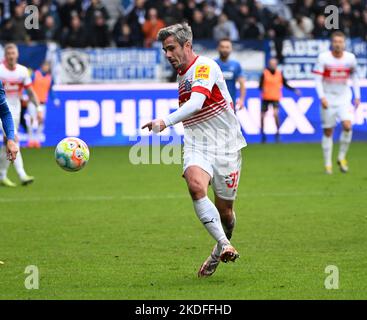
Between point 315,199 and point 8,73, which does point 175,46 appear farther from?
point 8,73

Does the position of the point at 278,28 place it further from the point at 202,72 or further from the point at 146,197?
the point at 202,72

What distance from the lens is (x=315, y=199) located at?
566 inches

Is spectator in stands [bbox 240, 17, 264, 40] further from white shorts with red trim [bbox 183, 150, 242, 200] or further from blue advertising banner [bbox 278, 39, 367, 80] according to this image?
white shorts with red trim [bbox 183, 150, 242, 200]

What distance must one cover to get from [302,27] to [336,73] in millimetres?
10041

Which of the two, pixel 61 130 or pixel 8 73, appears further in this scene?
pixel 61 130

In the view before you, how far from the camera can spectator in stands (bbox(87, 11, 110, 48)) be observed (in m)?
26.1

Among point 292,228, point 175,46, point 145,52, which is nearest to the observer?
point 175,46

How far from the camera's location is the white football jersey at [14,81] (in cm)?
1650

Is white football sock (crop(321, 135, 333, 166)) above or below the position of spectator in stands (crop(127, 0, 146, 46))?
below

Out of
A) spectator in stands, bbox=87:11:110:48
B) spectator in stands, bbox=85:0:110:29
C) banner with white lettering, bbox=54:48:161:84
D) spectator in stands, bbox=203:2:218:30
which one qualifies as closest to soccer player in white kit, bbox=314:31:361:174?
banner with white lettering, bbox=54:48:161:84

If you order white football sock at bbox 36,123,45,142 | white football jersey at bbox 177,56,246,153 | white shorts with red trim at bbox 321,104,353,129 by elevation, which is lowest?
white football sock at bbox 36,123,45,142

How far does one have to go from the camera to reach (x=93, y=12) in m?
26.9

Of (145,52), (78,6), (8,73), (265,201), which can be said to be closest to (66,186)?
(8,73)

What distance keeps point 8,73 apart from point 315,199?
567 centimetres
